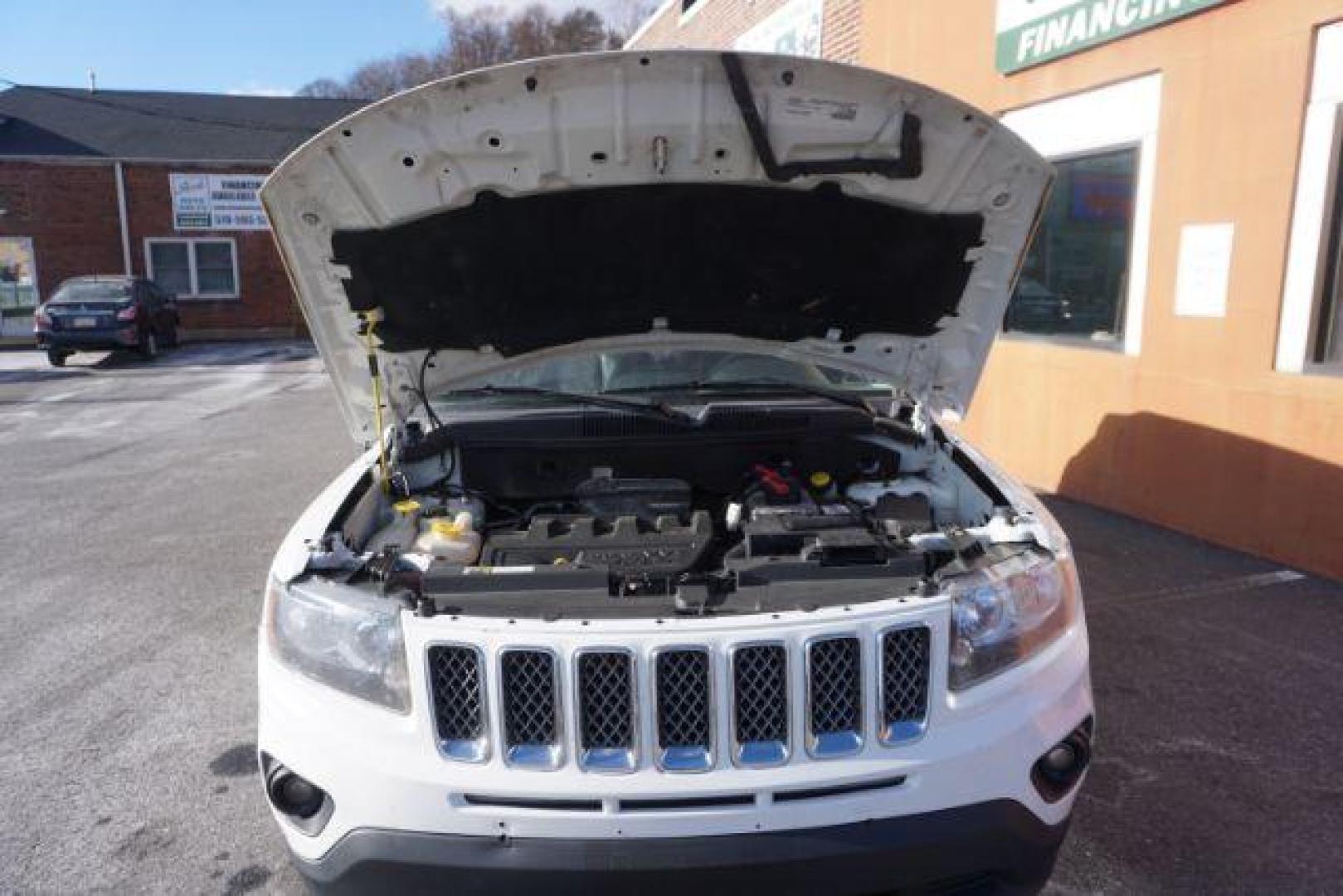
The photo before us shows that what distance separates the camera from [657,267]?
125 inches

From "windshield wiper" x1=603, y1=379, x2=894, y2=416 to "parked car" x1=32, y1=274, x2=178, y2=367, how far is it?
17.6 m

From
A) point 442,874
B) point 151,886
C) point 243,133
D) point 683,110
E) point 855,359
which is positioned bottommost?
point 151,886

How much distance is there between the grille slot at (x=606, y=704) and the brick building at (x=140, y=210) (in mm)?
23961

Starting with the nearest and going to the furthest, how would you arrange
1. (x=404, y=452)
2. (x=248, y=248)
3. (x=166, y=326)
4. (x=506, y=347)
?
1. (x=404, y=452)
2. (x=506, y=347)
3. (x=166, y=326)
4. (x=248, y=248)

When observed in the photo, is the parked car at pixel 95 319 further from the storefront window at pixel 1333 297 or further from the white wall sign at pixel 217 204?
the storefront window at pixel 1333 297

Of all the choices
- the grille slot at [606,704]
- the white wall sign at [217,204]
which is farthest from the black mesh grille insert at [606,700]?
the white wall sign at [217,204]

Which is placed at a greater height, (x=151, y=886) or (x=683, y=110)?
(x=683, y=110)

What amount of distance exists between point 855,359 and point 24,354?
22729 mm

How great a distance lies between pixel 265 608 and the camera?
229 cm

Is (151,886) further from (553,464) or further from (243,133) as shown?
(243,133)

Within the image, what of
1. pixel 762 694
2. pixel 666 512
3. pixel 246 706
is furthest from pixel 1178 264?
pixel 246 706

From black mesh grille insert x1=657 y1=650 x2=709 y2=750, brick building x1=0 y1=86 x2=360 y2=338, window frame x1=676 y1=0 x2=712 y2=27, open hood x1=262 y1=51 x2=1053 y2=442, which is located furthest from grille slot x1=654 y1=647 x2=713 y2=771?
brick building x1=0 y1=86 x2=360 y2=338

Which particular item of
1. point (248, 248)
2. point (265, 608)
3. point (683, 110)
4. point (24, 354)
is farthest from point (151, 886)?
point (248, 248)

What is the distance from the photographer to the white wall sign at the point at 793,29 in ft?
32.8
